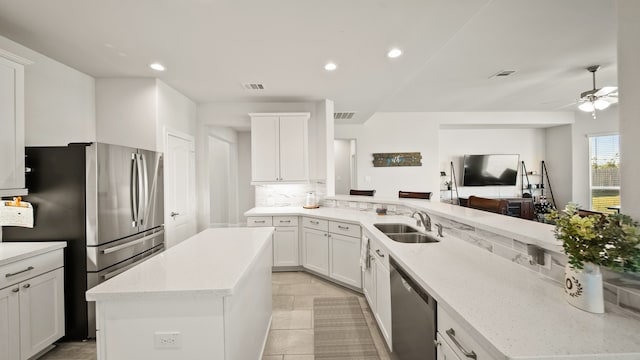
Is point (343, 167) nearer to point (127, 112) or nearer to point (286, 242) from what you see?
point (286, 242)

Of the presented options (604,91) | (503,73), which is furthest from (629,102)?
(604,91)

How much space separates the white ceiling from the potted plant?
1.72 m

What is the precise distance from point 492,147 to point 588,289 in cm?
684

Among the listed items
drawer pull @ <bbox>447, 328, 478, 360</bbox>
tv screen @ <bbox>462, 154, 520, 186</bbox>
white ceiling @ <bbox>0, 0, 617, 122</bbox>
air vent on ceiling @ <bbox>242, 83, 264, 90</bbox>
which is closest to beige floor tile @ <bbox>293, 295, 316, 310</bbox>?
drawer pull @ <bbox>447, 328, 478, 360</bbox>

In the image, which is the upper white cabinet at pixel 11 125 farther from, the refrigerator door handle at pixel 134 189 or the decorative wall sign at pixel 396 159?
the decorative wall sign at pixel 396 159

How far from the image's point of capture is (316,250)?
3492mm

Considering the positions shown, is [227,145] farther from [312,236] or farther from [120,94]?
[312,236]

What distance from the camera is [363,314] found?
8.43 feet

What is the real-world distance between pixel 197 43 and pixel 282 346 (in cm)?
281

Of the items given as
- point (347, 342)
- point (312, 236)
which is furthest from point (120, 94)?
point (347, 342)

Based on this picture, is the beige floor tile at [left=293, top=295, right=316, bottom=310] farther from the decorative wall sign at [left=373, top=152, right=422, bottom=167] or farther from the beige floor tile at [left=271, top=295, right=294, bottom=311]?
the decorative wall sign at [left=373, top=152, right=422, bottom=167]

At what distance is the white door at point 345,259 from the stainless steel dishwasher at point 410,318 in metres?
→ 1.14

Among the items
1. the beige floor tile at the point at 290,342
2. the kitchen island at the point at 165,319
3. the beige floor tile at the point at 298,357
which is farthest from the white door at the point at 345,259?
the kitchen island at the point at 165,319

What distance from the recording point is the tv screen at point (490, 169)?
642 cm
